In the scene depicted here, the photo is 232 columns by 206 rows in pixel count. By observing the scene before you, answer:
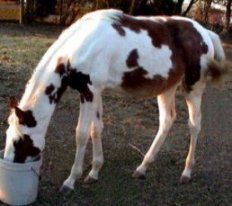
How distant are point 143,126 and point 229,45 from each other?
26.3 feet

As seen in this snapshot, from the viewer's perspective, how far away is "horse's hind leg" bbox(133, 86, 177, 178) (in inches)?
210

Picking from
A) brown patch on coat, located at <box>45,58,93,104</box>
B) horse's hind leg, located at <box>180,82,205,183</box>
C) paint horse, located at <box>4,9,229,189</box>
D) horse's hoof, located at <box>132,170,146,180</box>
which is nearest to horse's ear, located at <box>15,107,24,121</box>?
paint horse, located at <box>4,9,229,189</box>

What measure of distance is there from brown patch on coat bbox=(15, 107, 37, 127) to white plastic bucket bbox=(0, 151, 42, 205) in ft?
1.02

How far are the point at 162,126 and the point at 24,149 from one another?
1598 millimetres

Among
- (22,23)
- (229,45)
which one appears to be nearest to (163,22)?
(229,45)

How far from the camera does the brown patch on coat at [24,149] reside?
4.32m

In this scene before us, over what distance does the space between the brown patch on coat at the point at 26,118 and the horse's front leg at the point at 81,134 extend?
437 mm

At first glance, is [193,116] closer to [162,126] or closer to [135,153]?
[162,126]

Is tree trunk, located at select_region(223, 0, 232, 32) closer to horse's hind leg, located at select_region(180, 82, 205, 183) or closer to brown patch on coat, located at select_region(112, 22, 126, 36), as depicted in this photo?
horse's hind leg, located at select_region(180, 82, 205, 183)

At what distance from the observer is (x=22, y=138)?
4312 mm

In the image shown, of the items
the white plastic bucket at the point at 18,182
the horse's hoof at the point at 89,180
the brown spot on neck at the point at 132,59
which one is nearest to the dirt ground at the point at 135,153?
the horse's hoof at the point at 89,180

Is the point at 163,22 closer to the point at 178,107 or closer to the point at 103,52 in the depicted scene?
the point at 103,52

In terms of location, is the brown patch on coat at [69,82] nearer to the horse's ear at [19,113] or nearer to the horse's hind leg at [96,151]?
the horse's ear at [19,113]

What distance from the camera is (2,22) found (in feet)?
50.0
